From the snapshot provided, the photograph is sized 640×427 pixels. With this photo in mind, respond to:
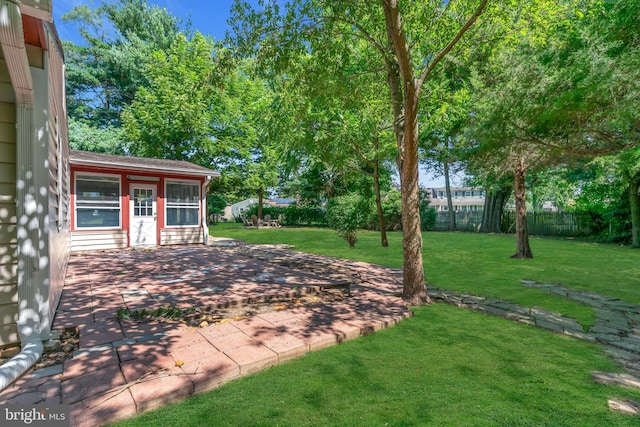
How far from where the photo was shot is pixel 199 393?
2186 mm

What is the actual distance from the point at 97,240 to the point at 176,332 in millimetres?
8409

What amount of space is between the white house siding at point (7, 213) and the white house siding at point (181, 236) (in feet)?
27.7

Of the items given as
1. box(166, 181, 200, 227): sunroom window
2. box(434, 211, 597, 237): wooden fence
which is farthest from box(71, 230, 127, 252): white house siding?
box(434, 211, 597, 237): wooden fence

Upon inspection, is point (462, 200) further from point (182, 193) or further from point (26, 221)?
Answer: point (26, 221)

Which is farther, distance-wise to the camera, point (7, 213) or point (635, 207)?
point (635, 207)

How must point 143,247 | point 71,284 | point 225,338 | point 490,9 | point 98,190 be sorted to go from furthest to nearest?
point 143,247 → point 98,190 → point 71,284 → point 490,9 → point 225,338

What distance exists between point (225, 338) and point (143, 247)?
8.83 meters

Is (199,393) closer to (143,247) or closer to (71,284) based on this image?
(71,284)

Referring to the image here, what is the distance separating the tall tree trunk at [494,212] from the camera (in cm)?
1833

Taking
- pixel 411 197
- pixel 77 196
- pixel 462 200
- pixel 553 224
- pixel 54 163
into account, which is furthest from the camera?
pixel 462 200

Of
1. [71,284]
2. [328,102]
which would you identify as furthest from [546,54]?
[71,284]

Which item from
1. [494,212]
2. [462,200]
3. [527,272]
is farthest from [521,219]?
[462,200]

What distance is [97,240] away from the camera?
31.2ft

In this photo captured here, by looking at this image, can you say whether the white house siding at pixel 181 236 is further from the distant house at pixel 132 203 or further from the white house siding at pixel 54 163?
the white house siding at pixel 54 163
